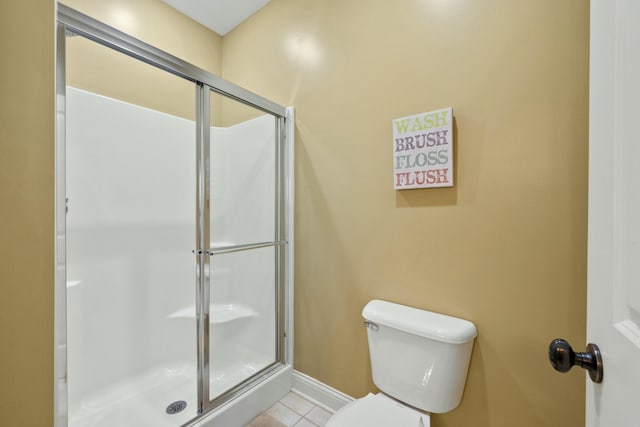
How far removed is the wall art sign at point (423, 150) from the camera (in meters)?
1.16

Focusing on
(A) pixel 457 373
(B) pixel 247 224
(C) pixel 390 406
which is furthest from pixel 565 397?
(B) pixel 247 224

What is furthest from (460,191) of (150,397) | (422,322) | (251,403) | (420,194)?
(150,397)

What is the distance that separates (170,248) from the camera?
1997 mm

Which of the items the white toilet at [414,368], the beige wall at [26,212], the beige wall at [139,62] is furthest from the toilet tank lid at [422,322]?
the beige wall at [139,62]

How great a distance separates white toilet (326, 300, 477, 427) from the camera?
106 centimetres

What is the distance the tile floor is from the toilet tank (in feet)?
1.72

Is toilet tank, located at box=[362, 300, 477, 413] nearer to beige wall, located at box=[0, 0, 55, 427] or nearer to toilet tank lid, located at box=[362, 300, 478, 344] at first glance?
toilet tank lid, located at box=[362, 300, 478, 344]

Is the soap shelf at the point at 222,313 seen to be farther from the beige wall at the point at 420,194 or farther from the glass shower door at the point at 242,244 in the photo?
the beige wall at the point at 420,194

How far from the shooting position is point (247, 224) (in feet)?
5.53

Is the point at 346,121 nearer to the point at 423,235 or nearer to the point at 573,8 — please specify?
the point at 423,235

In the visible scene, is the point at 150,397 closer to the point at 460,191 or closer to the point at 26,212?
the point at 26,212

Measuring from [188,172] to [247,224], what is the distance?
0.69m

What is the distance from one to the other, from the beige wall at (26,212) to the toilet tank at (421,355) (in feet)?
3.61

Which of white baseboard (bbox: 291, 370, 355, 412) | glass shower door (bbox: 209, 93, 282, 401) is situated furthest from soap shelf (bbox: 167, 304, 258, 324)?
white baseboard (bbox: 291, 370, 355, 412)
